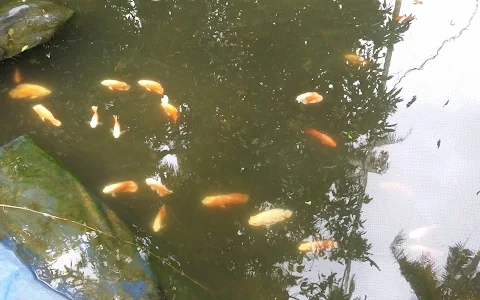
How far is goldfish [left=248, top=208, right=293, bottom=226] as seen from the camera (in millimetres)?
3602

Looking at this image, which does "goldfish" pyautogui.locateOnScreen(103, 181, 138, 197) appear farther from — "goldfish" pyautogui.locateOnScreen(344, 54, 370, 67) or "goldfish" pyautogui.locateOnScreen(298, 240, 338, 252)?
"goldfish" pyautogui.locateOnScreen(344, 54, 370, 67)

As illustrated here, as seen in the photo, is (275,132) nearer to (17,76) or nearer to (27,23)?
(17,76)

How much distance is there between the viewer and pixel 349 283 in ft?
10.9

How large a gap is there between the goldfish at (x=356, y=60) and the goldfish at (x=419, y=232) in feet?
7.15

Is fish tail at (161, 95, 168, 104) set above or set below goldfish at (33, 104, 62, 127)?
above

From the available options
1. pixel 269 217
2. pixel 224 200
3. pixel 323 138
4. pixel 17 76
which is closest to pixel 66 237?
pixel 224 200

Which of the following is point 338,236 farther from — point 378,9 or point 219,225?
point 378,9

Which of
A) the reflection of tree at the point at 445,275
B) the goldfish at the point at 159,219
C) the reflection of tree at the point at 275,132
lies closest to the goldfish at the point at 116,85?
the reflection of tree at the point at 275,132

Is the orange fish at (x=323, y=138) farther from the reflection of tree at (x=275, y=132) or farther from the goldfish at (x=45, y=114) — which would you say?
the goldfish at (x=45, y=114)

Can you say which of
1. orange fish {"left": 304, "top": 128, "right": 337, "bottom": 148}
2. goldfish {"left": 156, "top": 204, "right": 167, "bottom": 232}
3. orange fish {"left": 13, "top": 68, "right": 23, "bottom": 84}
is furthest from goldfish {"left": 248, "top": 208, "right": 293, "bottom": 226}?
orange fish {"left": 13, "top": 68, "right": 23, "bottom": 84}

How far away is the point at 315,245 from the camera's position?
11.4ft

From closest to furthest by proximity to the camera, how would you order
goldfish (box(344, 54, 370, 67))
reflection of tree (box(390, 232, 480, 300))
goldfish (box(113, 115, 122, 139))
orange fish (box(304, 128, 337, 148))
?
reflection of tree (box(390, 232, 480, 300))
orange fish (box(304, 128, 337, 148))
goldfish (box(113, 115, 122, 139))
goldfish (box(344, 54, 370, 67))

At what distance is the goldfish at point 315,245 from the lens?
11.4 ft

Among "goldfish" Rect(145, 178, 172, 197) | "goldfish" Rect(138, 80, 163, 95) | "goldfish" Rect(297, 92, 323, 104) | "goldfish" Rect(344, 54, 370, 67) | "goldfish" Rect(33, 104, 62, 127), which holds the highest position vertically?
"goldfish" Rect(344, 54, 370, 67)
